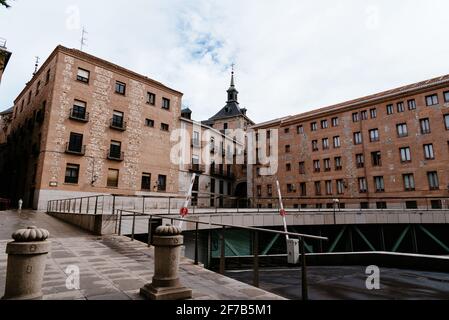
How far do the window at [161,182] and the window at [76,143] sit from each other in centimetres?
768

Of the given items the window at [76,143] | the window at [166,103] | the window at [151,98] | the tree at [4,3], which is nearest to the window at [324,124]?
the window at [166,103]

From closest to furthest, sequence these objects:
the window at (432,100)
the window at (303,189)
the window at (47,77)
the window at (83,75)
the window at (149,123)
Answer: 1. the window at (83,75)
2. the window at (47,77)
3. the window at (432,100)
4. the window at (149,123)
5. the window at (303,189)

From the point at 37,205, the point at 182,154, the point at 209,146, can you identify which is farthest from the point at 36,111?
the point at 209,146

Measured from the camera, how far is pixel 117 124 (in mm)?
24875

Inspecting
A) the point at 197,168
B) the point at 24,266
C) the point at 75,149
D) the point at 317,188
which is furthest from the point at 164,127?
the point at 24,266

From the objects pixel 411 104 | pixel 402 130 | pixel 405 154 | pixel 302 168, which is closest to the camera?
pixel 405 154

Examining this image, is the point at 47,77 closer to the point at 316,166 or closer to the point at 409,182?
the point at 316,166

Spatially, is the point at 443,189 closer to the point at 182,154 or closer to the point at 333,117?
the point at 333,117

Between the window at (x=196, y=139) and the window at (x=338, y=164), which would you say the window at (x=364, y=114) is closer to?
the window at (x=338, y=164)

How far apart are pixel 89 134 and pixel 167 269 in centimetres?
2204

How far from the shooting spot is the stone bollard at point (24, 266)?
3072 millimetres

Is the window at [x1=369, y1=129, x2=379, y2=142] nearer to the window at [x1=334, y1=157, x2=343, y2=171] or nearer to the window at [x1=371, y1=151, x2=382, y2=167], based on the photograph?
the window at [x1=371, y1=151, x2=382, y2=167]

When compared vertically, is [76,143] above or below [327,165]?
above

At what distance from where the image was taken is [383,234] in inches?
803
